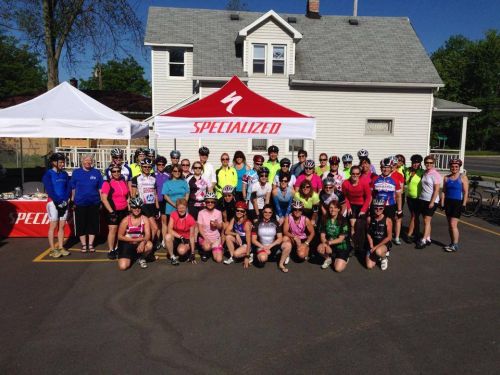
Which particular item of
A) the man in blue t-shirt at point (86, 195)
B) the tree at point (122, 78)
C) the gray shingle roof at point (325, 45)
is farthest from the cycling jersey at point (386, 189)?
the tree at point (122, 78)

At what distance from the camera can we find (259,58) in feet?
59.9

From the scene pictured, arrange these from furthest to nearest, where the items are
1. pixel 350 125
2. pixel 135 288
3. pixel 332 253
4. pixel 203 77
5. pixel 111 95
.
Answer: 1. pixel 111 95
2. pixel 350 125
3. pixel 203 77
4. pixel 332 253
5. pixel 135 288

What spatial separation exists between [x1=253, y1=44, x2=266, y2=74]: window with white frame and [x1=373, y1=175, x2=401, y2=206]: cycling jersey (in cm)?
1193

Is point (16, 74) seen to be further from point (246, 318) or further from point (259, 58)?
point (246, 318)

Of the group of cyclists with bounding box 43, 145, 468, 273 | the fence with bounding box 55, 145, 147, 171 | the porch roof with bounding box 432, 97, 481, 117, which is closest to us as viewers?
the group of cyclists with bounding box 43, 145, 468, 273

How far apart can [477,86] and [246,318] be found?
249 ft

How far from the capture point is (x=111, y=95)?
29.6 metres

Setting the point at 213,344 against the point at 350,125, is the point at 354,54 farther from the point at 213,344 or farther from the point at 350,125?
the point at 213,344

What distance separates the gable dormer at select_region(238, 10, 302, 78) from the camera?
18.0 m

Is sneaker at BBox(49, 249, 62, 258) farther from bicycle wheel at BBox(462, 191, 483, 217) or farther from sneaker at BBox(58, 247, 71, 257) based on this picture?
bicycle wheel at BBox(462, 191, 483, 217)

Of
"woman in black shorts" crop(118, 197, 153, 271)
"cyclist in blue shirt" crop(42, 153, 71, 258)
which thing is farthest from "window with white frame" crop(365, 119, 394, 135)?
"cyclist in blue shirt" crop(42, 153, 71, 258)

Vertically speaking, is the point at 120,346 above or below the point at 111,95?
below

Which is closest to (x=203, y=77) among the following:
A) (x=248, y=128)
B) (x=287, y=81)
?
(x=287, y=81)

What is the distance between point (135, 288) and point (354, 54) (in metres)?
17.3
